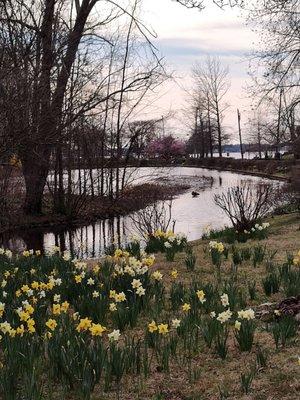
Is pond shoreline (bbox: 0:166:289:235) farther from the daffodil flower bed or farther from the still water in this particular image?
the daffodil flower bed

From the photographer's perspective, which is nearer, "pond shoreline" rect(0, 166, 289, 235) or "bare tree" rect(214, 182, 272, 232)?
"bare tree" rect(214, 182, 272, 232)

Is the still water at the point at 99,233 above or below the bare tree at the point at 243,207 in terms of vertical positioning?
below

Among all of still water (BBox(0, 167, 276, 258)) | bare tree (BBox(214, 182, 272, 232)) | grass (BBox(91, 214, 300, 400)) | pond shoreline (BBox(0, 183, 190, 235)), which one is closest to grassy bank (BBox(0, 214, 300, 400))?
grass (BBox(91, 214, 300, 400))

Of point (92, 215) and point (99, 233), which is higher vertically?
point (92, 215)

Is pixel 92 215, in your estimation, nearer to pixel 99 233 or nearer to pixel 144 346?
pixel 99 233

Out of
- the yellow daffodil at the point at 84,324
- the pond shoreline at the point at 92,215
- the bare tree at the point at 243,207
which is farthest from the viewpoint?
the pond shoreline at the point at 92,215

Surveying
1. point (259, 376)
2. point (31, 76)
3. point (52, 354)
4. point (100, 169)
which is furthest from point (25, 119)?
point (100, 169)

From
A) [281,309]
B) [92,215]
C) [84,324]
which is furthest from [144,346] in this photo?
[92,215]

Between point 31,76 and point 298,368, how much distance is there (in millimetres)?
4553

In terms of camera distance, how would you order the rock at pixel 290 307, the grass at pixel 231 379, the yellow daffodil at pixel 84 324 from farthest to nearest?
the rock at pixel 290 307
the yellow daffodil at pixel 84 324
the grass at pixel 231 379

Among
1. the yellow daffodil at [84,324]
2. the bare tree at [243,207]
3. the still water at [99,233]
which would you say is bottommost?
the still water at [99,233]

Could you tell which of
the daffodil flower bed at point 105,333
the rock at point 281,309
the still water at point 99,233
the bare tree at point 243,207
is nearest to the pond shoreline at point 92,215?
the still water at point 99,233

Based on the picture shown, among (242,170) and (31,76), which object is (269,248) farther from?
(242,170)

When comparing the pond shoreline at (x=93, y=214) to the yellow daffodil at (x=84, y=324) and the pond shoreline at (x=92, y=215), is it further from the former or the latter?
the yellow daffodil at (x=84, y=324)
